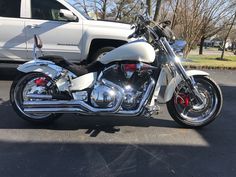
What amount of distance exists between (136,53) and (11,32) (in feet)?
13.4

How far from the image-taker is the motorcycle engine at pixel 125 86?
4.86m

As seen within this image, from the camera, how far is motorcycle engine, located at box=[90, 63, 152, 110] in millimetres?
4863

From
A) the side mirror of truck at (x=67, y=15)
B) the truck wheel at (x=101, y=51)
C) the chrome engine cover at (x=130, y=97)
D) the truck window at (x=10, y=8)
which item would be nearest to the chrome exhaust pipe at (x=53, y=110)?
the chrome engine cover at (x=130, y=97)

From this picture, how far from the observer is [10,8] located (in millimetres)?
8078

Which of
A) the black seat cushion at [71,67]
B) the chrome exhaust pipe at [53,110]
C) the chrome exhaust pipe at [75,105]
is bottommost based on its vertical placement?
the chrome exhaust pipe at [53,110]

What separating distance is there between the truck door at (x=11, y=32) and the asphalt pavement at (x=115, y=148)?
2.43 metres

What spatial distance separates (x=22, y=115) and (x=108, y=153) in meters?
1.54

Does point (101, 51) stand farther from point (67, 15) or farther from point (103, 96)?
point (103, 96)

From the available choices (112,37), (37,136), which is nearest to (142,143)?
(37,136)

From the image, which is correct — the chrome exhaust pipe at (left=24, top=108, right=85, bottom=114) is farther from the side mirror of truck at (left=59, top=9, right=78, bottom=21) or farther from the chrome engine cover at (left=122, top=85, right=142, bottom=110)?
the side mirror of truck at (left=59, top=9, right=78, bottom=21)

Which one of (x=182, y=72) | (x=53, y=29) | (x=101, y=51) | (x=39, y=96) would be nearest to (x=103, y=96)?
(x=39, y=96)

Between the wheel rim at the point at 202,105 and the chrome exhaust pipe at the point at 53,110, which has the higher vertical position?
the wheel rim at the point at 202,105

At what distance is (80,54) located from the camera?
8.20m

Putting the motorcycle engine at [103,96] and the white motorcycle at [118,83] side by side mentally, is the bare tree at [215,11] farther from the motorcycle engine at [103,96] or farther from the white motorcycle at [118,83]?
the motorcycle engine at [103,96]
